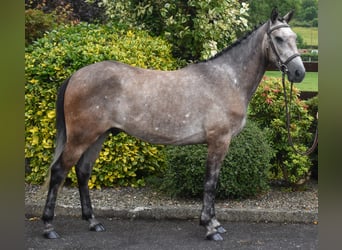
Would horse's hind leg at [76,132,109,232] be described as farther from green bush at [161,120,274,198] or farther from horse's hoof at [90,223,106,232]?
green bush at [161,120,274,198]

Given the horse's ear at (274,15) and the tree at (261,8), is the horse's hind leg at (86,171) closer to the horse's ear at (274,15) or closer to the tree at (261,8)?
the horse's ear at (274,15)

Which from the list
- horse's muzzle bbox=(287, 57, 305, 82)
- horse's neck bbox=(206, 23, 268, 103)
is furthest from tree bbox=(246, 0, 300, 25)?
horse's muzzle bbox=(287, 57, 305, 82)

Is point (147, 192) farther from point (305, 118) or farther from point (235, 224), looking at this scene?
point (305, 118)

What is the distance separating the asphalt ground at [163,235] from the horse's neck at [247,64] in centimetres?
139

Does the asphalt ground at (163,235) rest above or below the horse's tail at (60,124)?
below

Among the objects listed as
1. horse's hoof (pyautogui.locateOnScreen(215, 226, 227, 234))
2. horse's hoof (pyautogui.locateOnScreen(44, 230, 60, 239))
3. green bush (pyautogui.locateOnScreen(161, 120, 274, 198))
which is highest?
green bush (pyautogui.locateOnScreen(161, 120, 274, 198))

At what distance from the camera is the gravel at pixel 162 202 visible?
17.4 ft

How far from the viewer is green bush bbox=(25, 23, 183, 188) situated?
19.1 ft

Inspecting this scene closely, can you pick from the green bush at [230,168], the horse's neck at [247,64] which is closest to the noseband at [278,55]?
the horse's neck at [247,64]

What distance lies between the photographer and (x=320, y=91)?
1.39 metres

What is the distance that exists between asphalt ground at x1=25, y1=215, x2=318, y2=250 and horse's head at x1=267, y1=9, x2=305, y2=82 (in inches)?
62.9

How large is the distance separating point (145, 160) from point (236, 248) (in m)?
2.12

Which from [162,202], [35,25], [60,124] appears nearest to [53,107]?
[60,124]

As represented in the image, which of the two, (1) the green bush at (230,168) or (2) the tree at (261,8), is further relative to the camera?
(2) the tree at (261,8)
